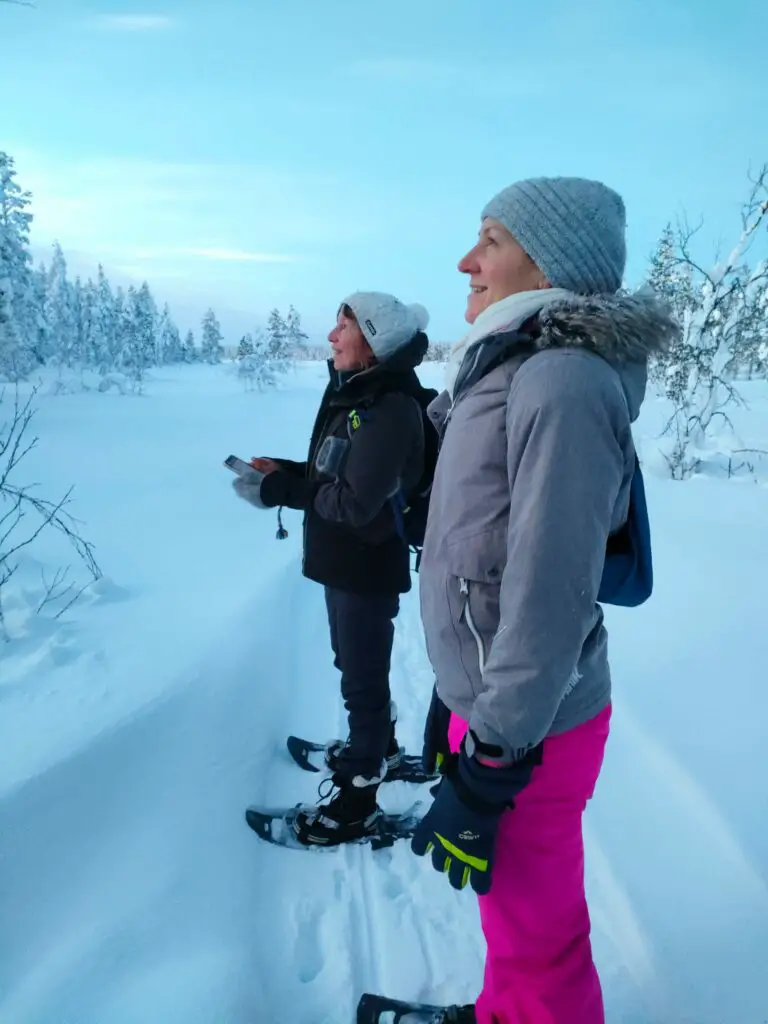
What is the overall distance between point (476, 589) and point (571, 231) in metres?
0.76

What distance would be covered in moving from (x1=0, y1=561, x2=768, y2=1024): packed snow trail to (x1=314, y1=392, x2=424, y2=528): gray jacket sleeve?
49.8 inches

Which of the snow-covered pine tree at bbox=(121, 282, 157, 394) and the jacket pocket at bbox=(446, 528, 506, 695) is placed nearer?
the jacket pocket at bbox=(446, 528, 506, 695)

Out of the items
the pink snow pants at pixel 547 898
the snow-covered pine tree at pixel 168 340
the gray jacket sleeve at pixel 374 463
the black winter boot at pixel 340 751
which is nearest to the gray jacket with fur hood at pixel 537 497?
the pink snow pants at pixel 547 898

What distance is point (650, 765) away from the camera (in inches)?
109

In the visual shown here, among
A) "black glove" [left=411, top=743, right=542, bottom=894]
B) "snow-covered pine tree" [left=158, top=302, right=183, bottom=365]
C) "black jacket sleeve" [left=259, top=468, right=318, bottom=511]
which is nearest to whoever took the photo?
"black glove" [left=411, top=743, right=542, bottom=894]

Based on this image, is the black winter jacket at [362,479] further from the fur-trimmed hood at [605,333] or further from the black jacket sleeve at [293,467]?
the fur-trimmed hood at [605,333]

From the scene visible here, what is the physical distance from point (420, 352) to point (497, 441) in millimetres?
1161

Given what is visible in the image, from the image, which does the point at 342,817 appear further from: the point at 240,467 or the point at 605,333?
the point at 605,333

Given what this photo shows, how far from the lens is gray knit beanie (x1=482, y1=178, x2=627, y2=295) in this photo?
131cm

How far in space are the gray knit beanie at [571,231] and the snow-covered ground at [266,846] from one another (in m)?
1.98

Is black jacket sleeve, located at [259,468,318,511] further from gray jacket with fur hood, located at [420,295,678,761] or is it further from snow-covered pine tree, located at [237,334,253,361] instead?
snow-covered pine tree, located at [237,334,253,361]

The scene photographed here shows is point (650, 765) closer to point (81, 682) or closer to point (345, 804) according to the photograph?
point (345, 804)

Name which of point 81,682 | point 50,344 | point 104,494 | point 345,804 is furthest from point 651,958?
point 50,344

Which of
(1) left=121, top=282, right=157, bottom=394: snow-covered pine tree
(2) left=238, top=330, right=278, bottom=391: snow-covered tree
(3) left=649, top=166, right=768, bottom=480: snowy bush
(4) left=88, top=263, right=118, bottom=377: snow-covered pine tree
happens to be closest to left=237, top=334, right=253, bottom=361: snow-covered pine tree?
(2) left=238, top=330, right=278, bottom=391: snow-covered tree
